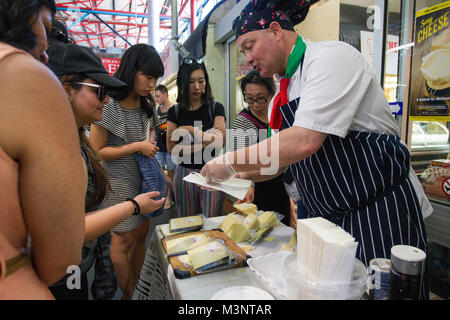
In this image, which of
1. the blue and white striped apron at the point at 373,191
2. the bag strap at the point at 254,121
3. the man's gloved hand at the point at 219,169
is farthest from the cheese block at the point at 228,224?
the bag strap at the point at 254,121

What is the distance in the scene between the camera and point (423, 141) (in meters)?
2.45

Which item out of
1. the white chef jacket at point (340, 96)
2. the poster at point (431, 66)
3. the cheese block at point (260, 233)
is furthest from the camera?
the poster at point (431, 66)

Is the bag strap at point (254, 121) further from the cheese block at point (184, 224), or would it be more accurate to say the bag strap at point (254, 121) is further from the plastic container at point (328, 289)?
the plastic container at point (328, 289)

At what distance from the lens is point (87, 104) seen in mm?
1501

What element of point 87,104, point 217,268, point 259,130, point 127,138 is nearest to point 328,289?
point 217,268

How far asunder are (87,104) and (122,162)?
2.29 feet

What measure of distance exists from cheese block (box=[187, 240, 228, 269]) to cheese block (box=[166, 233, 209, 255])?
0.12 metres

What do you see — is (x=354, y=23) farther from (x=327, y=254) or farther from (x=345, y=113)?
(x=327, y=254)

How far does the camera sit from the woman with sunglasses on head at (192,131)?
2.72 m

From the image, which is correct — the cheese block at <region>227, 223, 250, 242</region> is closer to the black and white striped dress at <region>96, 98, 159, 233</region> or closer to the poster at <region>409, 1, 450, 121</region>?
the black and white striped dress at <region>96, 98, 159, 233</region>

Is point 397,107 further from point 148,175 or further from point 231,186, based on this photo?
point 148,175

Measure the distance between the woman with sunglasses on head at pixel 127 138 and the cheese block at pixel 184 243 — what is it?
818 mm

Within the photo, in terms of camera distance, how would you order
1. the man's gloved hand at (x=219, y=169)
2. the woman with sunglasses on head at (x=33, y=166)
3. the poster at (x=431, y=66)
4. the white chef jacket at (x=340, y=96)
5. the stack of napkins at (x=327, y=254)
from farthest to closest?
the poster at (x=431, y=66)
the man's gloved hand at (x=219, y=169)
the white chef jacket at (x=340, y=96)
the stack of napkins at (x=327, y=254)
the woman with sunglasses on head at (x=33, y=166)

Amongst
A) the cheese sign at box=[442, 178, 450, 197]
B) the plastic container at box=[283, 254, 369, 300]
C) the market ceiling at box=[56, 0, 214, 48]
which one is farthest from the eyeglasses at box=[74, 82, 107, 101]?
the market ceiling at box=[56, 0, 214, 48]
